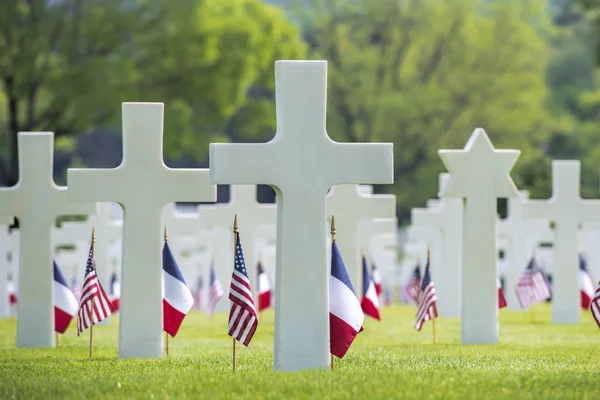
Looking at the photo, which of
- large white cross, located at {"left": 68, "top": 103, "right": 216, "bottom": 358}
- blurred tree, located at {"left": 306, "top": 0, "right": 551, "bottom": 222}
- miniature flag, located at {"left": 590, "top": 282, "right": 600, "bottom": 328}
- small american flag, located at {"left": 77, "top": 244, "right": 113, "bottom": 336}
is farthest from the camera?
blurred tree, located at {"left": 306, "top": 0, "right": 551, "bottom": 222}

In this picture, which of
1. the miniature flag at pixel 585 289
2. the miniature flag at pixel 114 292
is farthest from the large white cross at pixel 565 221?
the miniature flag at pixel 114 292

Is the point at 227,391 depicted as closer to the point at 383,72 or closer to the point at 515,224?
the point at 515,224

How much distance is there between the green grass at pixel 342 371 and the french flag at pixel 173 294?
586 millimetres

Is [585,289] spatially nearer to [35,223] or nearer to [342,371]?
[35,223]

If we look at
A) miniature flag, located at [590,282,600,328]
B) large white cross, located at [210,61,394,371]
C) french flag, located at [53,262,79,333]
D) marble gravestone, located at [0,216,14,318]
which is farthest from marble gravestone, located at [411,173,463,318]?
large white cross, located at [210,61,394,371]

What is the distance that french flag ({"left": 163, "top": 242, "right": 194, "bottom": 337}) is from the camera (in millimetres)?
18594

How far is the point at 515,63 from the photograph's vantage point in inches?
2416

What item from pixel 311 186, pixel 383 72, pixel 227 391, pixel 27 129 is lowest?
pixel 227 391

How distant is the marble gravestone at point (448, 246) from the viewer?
30.5 metres

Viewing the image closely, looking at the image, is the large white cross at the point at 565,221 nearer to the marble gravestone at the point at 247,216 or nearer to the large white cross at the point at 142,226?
the marble gravestone at the point at 247,216

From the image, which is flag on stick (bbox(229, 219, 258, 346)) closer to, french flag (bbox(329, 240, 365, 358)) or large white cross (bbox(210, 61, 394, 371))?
large white cross (bbox(210, 61, 394, 371))

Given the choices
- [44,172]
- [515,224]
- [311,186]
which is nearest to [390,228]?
[515,224]

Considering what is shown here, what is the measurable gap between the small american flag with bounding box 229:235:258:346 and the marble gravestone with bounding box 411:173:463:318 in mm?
15482

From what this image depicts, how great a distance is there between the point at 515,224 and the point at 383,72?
32421 millimetres
